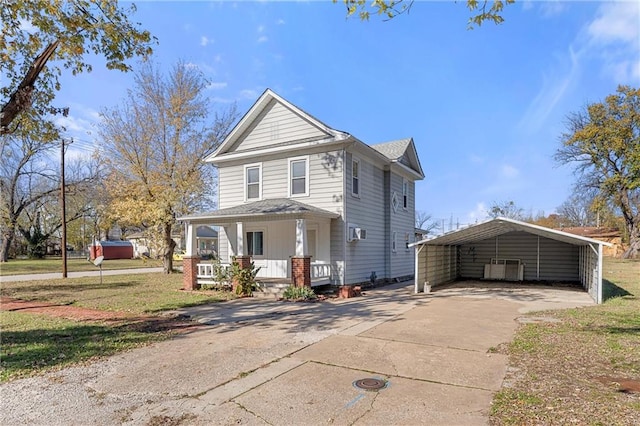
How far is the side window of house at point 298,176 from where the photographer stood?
48.1 feet

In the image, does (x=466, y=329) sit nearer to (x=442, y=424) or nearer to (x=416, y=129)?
(x=442, y=424)

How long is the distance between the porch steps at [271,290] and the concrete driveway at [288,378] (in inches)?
143

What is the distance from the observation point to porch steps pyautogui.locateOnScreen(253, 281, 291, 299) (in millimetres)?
12477

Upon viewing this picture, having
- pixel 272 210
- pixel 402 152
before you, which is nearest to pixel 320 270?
pixel 272 210

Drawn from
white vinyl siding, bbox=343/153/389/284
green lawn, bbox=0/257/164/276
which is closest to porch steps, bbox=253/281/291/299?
white vinyl siding, bbox=343/153/389/284

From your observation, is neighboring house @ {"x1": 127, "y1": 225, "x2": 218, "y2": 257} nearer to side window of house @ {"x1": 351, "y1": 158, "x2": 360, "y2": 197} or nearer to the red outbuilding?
the red outbuilding

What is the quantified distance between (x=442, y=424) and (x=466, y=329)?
4594 mm

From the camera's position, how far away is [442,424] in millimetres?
3570

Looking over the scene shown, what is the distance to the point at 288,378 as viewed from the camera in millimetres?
4848

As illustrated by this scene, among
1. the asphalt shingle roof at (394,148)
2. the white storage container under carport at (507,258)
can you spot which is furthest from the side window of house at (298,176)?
the white storage container under carport at (507,258)

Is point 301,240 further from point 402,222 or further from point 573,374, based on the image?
point 573,374

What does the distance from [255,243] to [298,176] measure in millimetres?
3381

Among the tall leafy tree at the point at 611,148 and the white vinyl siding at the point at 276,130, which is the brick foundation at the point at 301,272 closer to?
the white vinyl siding at the point at 276,130

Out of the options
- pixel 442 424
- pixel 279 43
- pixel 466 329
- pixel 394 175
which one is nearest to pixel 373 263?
pixel 394 175
